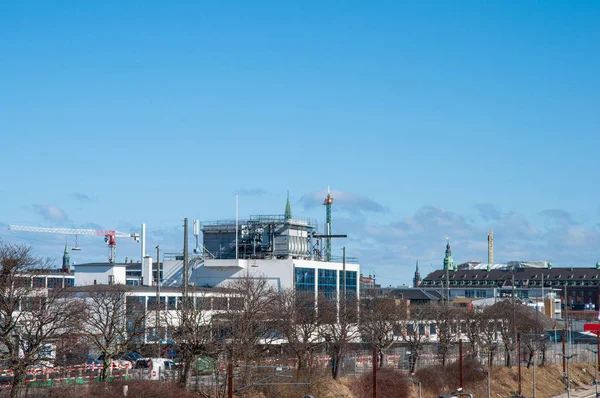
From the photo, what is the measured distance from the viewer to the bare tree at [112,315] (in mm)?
65688

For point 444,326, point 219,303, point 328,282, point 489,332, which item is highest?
point 328,282

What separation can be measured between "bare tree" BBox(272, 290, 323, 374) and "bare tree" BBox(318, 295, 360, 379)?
0.96 metres

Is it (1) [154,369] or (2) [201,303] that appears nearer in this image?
(1) [154,369]

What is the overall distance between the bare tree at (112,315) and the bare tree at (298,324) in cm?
1215

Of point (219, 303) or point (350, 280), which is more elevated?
point (350, 280)

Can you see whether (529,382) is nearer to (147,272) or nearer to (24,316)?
(147,272)

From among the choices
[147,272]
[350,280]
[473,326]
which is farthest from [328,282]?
[147,272]

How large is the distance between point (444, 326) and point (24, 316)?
54.6 metres

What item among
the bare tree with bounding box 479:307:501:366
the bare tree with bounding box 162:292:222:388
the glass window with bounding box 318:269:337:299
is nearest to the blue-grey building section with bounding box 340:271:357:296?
the glass window with bounding box 318:269:337:299

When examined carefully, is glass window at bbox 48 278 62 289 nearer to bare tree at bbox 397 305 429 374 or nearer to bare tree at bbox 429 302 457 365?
bare tree at bbox 397 305 429 374

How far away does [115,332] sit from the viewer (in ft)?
211

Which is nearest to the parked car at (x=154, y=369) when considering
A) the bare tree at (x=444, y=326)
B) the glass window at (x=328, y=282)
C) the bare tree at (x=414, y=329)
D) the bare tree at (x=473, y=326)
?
the bare tree at (x=414, y=329)

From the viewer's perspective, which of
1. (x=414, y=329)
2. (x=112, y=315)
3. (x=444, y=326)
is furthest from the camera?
(x=444, y=326)

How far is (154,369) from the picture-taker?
6644 centimetres
